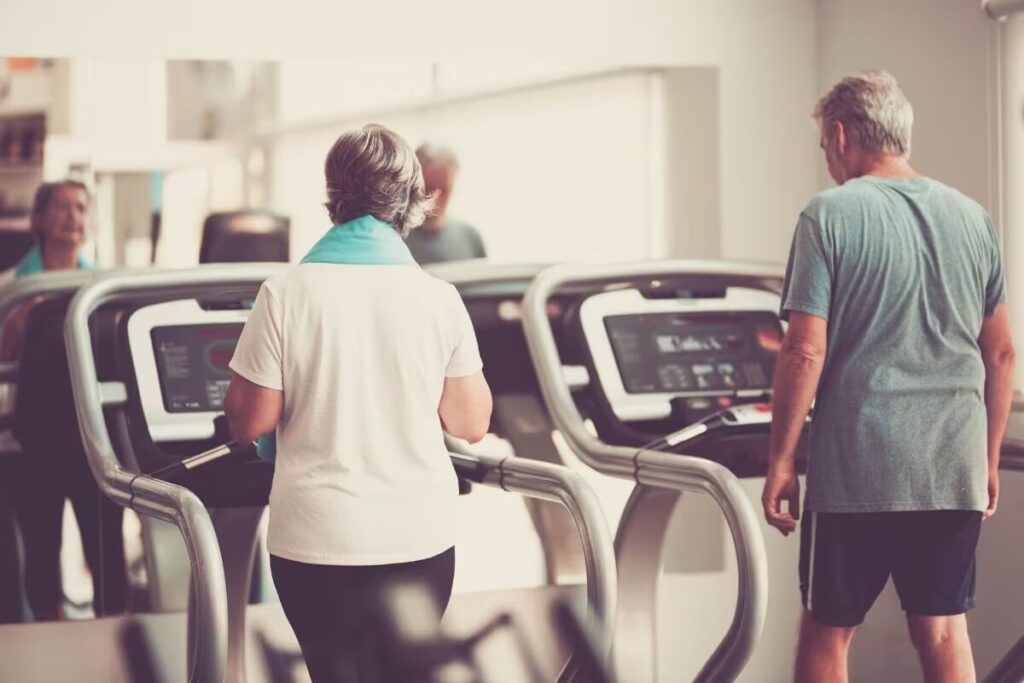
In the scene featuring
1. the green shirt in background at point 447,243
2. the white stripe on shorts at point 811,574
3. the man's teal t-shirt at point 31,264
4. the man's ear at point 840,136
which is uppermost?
the man's ear at point 840,136

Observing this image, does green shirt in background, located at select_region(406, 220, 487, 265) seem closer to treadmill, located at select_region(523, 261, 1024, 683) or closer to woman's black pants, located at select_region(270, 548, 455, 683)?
treadmill, located at select_region(523, 261, 1024, 683)

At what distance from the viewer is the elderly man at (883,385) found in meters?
2.59

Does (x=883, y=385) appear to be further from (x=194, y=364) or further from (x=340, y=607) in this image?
(x=194, y=364)

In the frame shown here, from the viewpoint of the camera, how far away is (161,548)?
3.51m

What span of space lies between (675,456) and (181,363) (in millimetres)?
1130

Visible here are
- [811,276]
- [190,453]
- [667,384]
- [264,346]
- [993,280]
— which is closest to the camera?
[264,346]

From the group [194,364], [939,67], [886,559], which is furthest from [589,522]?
[939,67]

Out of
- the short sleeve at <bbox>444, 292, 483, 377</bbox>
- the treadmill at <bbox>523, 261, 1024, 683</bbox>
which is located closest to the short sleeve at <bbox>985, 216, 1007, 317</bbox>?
the treadmill at <bbox>523, 261, 1024, 683</bbox>

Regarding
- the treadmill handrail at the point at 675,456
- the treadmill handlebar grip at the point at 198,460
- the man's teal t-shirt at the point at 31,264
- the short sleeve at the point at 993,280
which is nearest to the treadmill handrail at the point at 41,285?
the man's teal t-shirt at the point at 31,264

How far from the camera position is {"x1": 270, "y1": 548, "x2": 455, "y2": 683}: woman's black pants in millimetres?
2293

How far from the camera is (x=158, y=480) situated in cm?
262

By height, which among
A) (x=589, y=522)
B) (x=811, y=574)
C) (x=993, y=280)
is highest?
(x=993, y=280)

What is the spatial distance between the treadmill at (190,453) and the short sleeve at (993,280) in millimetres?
825

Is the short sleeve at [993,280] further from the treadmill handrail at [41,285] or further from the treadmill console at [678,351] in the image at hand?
the treadmill handrail at [41,285]
